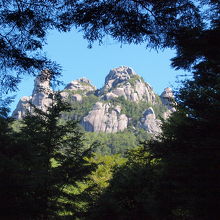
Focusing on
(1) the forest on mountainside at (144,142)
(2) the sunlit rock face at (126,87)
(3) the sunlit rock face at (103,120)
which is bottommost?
(1) the forest on mountainside at (144,142)

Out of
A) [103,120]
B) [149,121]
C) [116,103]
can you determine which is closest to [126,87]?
[116,103]

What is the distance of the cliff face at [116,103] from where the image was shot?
13850cm

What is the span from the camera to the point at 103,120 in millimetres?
140125

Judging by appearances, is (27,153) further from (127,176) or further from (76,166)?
(127,176)

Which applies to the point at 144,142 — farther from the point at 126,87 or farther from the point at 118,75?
the point at 118,75

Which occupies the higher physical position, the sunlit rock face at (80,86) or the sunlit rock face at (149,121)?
the sunlit rock face at (80,86)

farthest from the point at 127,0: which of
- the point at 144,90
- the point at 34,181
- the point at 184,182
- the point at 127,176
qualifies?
the point at 144,90

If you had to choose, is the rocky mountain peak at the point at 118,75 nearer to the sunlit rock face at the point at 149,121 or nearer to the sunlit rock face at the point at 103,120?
the sunlit rock face at the point at 103,120

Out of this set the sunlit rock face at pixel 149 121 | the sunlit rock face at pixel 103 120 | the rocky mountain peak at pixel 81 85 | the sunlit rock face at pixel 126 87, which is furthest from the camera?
the rocky mountain peak at pixel 81 85

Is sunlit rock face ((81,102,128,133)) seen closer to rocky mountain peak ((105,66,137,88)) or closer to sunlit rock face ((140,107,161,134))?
sunlit rock face ((140,107,161,134))

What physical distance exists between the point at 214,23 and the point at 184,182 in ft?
14.7

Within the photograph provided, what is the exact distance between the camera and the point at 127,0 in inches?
140

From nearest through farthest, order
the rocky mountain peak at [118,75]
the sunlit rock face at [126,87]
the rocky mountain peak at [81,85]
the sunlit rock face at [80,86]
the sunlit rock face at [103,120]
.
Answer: the sunlit rock face at [103,120]
the sunlit rock face at [126,87]
the rocky mountain peak at [118,75]
the sunlit rock face at [80,86]
the rocky mountain peak at [81,85]

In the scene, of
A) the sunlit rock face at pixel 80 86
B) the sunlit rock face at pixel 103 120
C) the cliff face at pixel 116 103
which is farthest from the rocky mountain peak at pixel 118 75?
the sunlit rock face at pixel 103 120
